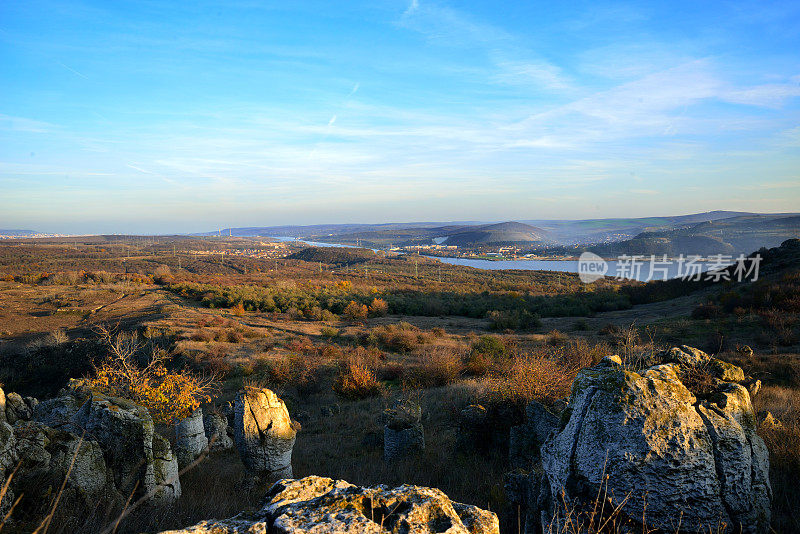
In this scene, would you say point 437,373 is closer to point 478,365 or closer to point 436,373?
point 436,373

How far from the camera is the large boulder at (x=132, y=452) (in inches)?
182

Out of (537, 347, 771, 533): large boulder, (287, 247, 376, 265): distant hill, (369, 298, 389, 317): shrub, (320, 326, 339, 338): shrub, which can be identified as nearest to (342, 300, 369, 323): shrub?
(369, 298, 389, 317): shrub

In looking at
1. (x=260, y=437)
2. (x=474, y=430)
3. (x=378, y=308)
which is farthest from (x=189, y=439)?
(x=378, y=308)

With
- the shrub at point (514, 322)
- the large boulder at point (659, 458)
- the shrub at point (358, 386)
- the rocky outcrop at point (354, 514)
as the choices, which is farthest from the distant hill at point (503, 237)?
the rocky outcrop at point (354, 514)

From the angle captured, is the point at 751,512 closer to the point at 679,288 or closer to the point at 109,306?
the point at 679,288

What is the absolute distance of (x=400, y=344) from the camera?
80.0 feet

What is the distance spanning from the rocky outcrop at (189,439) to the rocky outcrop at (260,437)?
2087 mm

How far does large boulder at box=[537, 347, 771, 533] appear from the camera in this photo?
2.99 meters

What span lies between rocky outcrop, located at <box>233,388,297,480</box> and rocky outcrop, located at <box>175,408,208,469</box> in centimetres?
209

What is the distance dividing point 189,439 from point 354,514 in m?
6.85

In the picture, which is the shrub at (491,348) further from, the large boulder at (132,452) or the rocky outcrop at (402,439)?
the large boulder at (132,452)

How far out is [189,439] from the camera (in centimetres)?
744

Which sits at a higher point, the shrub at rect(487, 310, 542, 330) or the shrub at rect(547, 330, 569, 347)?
the shrub at rect(547, 330, 569, 347)

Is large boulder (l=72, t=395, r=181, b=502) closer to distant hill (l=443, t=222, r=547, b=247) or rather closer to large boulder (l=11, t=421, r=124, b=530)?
large boulder (l=11, t=421, r=124, b=530)
